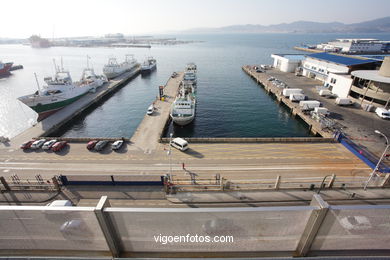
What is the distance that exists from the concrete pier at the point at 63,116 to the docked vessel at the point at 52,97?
1.46 m

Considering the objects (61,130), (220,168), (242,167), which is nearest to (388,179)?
(242,167)

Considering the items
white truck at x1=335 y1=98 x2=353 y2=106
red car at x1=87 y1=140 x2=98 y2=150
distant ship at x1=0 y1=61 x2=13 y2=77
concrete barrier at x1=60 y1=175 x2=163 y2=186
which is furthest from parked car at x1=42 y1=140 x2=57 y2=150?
distant ship at x1=0 y1=61 x2=13 y2=77

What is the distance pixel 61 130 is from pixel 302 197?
5157 centimetres

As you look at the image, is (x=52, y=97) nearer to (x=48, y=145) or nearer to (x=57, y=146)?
(x=48, y=145)

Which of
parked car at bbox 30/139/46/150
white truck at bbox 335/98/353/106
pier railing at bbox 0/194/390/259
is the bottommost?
parked car at bbox 30/139/46/150

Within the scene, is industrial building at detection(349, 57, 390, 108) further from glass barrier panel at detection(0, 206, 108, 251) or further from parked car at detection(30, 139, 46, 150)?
parked car at detection(30, 139, 46, 150)

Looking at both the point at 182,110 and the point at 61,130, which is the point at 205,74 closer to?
the point at 182,110

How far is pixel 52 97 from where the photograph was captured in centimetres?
4956

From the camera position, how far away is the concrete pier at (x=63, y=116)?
37719 millimetres

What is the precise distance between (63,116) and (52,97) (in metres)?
6.50

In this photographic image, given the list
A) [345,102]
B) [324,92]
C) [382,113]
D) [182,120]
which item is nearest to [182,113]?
[182,120]

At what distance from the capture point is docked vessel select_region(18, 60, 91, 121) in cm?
4631

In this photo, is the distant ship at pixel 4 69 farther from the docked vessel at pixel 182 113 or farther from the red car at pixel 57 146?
the docked vessel at pixel 182 113

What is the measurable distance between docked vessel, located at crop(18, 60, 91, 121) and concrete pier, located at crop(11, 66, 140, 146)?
57.3 inches
